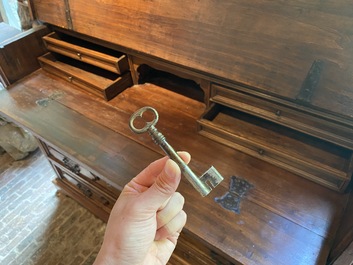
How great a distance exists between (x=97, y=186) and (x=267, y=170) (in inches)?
34.8

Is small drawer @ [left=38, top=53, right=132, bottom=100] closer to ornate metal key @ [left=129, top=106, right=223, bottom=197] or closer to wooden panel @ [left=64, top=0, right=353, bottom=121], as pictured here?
wooden panel @ [left=64, top=0, right=353, bottom=121]

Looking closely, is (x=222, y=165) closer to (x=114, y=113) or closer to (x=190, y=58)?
(x=190, y=58)

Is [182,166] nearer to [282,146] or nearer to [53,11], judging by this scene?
[282,146]

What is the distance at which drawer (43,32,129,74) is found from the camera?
3.81 feet

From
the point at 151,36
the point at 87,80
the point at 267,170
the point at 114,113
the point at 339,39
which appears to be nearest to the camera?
the point at 339,39

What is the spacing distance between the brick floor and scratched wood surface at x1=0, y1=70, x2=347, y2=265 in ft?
2.73

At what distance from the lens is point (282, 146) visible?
880mm

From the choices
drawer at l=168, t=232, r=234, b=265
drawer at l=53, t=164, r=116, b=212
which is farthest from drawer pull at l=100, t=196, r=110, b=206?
drawer at l=168, t=232, r=234, b=265

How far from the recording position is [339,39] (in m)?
0.69

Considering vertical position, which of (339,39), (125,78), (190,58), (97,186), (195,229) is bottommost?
(97,186)

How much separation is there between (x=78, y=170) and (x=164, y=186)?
3.21ft

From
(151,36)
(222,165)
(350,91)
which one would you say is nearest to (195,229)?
(222,165)

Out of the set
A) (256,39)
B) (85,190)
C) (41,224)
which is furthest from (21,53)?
(256,39)

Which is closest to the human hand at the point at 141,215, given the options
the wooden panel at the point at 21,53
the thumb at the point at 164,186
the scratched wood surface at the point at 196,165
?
the thumb at the point at 164,186
